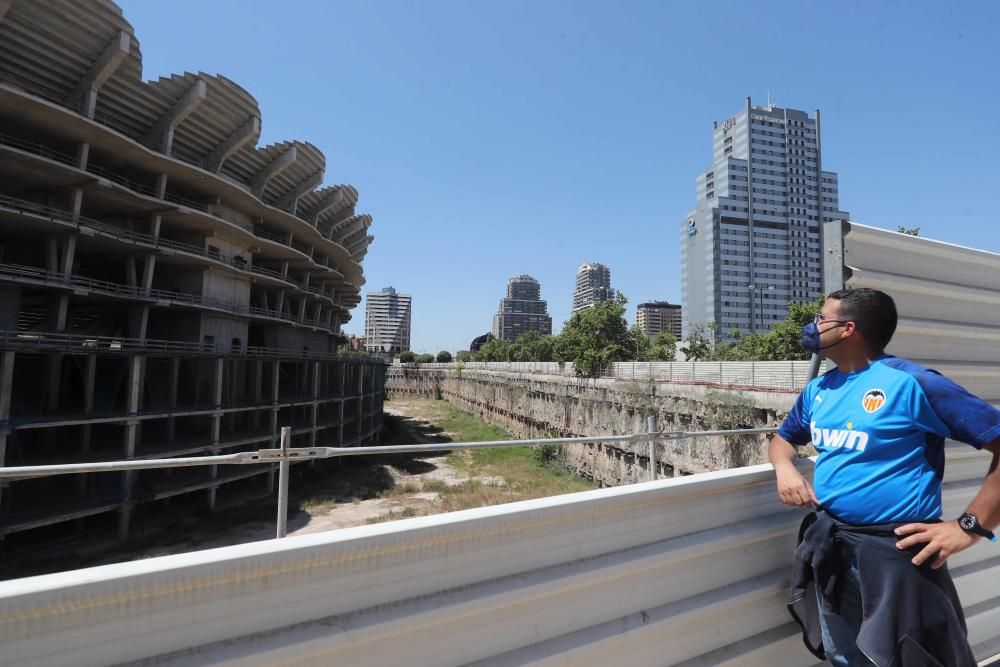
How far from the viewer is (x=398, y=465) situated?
32250 mm

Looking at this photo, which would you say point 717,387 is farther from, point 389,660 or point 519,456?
point 389,660

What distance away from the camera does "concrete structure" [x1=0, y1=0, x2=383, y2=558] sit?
1838 centimetres

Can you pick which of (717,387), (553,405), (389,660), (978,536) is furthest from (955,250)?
(553,405)

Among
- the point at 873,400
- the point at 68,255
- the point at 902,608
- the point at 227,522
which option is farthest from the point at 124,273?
the point at 902,608

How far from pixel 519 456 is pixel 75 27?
108 ft

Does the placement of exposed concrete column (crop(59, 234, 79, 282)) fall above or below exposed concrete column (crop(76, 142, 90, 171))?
below

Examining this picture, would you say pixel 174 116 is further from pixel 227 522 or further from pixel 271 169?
pixel 227 522

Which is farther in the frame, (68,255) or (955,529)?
(68,255)

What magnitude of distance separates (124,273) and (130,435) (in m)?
13.6

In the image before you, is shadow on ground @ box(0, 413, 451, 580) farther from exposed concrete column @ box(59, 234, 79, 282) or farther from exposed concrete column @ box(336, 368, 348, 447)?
exposed concrete column @ box(59, 234, 79, 282)

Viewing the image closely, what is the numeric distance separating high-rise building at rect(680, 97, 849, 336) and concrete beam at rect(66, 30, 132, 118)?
352ft

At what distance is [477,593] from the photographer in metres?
1.82

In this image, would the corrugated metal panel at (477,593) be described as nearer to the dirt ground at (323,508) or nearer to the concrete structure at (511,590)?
the concrete structure at (511,590)

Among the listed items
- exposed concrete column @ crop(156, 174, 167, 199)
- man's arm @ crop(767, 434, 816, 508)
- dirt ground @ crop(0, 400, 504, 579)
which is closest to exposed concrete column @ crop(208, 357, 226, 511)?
dirt ground @ crop(0, 400, 504, 579)
